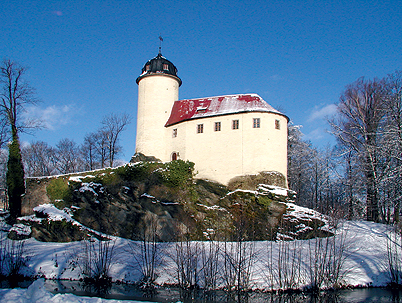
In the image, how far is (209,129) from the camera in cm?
2673

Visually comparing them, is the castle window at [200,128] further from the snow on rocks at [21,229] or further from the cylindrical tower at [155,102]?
the snow on rocks at [21,229]

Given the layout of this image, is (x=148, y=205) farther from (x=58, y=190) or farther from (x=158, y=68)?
(x=158, y=68)

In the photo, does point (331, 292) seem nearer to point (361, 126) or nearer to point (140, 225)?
point (140, 225)

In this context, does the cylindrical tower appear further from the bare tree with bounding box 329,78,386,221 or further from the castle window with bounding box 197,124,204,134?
the bare tree with bounding box 329,78,386,221

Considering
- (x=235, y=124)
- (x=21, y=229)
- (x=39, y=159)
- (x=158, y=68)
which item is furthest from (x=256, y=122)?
(x=39, y=159)

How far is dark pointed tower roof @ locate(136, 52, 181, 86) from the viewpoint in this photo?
30.3m

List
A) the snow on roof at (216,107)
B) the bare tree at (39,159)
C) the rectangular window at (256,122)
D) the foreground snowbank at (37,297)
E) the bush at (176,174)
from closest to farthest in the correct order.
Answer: the foreground snowbank at (37,297) < the bush at (176,174) < the rectangular window at (256,122) < the snow on roof at (216,107) < the bare tree at (39,159)

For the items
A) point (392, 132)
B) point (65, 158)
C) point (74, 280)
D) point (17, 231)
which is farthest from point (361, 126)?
point (65, 158)

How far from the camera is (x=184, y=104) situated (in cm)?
2972

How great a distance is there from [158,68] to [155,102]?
3331 mm

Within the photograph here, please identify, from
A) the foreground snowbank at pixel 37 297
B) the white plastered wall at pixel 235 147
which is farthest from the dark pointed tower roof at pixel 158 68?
the foreground snowbank at pixel 37 297

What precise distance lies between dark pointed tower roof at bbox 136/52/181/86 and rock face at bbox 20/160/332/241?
10401mm

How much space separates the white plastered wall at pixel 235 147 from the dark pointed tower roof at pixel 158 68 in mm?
6291

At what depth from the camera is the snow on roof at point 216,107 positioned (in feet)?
86.4
